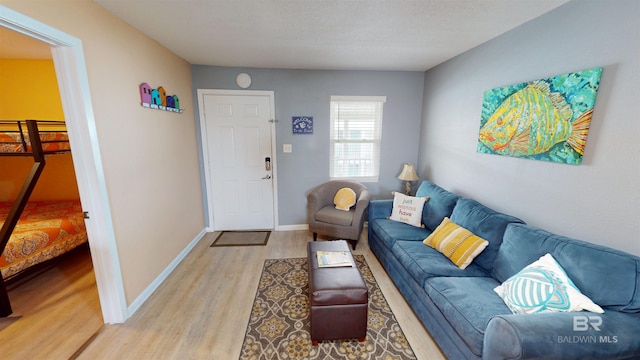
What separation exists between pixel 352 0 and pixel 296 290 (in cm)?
244

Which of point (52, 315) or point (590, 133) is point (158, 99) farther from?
point (590, 133)

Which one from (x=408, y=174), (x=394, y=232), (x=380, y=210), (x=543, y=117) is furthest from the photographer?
(x=408, y=174)

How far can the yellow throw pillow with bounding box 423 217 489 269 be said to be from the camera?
1914 mm

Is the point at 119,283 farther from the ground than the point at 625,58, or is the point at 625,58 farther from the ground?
the point at 625,58

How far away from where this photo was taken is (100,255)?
1793mm

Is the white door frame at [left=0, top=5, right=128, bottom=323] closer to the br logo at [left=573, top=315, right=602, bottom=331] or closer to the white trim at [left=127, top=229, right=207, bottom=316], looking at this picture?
the white trim at [left=127, top=229, right=207, bottom=316]

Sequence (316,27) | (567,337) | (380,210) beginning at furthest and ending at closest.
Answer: (380,210) → (316,27) → (567,337)

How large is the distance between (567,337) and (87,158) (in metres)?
2.93

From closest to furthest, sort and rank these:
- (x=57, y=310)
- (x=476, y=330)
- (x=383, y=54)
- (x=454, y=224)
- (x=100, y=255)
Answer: (x=476, y=330) < (x=100, y=255) < (x=57, y=310) < (x=454, y=224) < (x=383, y=54)

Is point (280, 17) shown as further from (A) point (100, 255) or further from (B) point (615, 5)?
(A) point (100, 255)

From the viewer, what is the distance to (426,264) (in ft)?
6.36

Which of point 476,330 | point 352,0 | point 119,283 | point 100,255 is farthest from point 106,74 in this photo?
point 476,330

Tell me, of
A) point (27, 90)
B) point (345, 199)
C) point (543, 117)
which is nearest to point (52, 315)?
point (27, 90)

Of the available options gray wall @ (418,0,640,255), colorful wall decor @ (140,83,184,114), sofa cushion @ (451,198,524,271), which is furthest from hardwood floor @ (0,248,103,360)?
gray wall @ (418,0,640,255)
